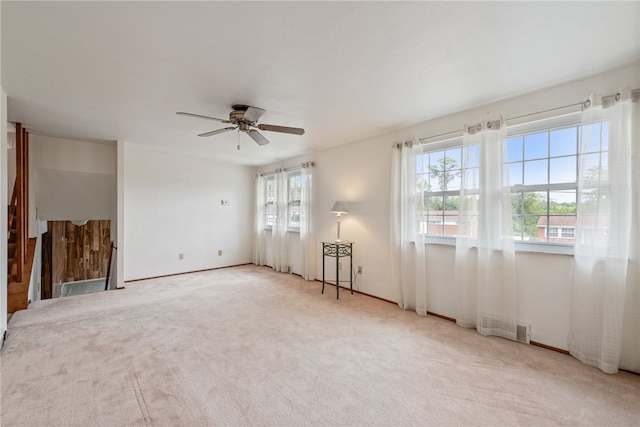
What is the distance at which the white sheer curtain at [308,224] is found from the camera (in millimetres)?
5195

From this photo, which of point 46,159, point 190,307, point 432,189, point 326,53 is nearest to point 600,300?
point 432,189

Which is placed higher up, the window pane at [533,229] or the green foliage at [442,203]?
the green foliage at [442,203]

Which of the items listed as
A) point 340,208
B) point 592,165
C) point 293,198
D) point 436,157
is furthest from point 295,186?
point 592,165

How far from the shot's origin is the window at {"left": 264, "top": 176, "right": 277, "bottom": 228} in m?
6.44

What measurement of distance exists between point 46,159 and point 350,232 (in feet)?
16.7

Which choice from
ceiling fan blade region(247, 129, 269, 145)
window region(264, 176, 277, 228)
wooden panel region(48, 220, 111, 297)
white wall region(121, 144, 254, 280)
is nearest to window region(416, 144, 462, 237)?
ceiling fan blade region(247, 129, 269, 145)

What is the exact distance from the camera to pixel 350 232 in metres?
4.66

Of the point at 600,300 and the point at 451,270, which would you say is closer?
the point at 600,300

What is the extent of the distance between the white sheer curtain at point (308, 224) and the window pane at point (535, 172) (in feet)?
10.8

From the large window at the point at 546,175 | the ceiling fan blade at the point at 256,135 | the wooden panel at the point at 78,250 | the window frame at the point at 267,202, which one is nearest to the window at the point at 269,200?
the window frame at the point at 267,202

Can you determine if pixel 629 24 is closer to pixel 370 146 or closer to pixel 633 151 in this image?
pixel 633 151

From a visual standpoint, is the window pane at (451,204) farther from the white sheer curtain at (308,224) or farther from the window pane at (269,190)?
the window pane at (269,190)

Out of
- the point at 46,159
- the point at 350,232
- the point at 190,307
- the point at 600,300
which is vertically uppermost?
the point at 46,159

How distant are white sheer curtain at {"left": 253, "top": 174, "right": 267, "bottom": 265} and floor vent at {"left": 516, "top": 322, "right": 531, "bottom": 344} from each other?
499 cm
